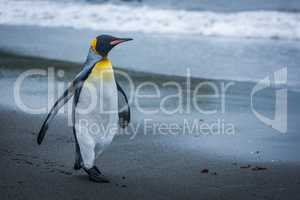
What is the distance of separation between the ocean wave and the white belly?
32.8 feet

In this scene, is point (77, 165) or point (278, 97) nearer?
point (77, 165)

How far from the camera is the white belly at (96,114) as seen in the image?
150 inches

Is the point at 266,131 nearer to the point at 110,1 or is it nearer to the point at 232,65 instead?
the point at 232,65

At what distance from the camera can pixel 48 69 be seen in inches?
339

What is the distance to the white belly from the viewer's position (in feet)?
12.5

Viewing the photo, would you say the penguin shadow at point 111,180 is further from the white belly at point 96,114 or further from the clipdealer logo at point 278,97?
the clipdealer logo at point 278,97

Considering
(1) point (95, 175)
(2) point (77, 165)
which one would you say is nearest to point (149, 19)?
(2) point (77, 165)

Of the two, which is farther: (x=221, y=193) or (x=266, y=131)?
(x=266, y=131)

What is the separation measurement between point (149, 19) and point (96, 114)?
42.0 feet

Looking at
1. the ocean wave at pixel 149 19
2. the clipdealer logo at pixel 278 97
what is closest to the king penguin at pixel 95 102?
the clipdealer logo at pixel 278 97

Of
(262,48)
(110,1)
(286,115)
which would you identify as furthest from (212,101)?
(110,1)

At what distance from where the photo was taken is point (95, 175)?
12.1ft

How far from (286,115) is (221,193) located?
8.58 feet

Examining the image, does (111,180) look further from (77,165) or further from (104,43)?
(104,43)
